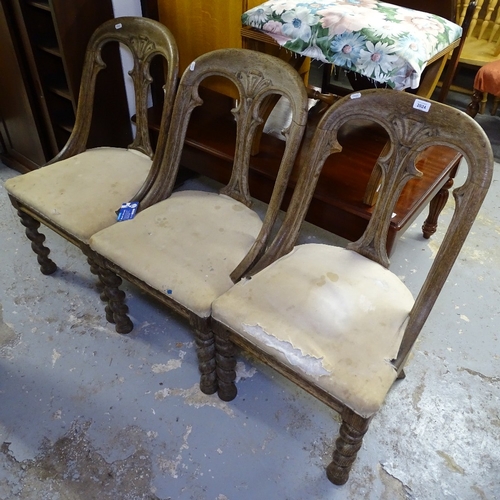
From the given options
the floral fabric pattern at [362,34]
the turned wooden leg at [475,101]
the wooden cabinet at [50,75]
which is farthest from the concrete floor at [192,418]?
the turned wooden leg at [475,101]

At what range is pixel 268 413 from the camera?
132cm

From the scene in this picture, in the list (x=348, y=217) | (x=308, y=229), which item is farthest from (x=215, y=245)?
(x=308, y=229)

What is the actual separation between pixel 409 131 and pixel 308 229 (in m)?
1.01

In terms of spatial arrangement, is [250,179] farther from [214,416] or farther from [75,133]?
[214,416]

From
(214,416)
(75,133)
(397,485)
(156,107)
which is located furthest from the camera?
(156,107)

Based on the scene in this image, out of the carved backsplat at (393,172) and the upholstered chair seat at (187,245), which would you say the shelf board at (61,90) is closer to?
the upholstered chair seat at (187,245)

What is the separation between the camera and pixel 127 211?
4.47 ft

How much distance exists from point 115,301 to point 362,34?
1.09 m

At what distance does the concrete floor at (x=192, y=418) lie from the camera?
1.17m

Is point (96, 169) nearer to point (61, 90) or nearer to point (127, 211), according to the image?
point (127, 211)

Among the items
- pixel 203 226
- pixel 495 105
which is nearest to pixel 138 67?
pixel 203 226

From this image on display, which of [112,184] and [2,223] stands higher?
[112,184]

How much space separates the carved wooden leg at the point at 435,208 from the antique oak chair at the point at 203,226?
85cm

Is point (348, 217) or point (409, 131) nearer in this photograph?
point (409, 131)
